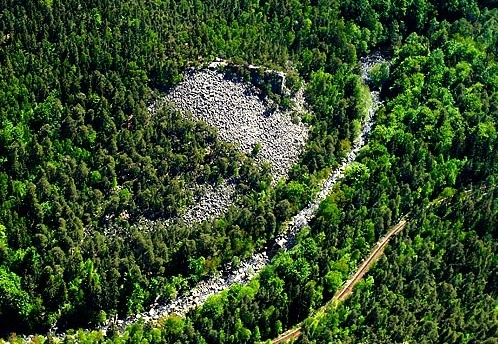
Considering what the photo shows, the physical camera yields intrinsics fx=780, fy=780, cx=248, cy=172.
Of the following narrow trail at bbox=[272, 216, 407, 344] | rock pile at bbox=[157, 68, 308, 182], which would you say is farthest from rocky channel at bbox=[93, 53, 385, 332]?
narrow trail at bbox=[272, 216, 407, 344]

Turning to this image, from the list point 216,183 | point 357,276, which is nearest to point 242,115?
point 216,183

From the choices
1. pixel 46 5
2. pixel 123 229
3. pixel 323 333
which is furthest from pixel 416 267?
pixel 46 5

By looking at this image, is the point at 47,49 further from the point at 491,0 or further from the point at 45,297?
the point at 491,0

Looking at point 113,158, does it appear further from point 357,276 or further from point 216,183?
point 357,276

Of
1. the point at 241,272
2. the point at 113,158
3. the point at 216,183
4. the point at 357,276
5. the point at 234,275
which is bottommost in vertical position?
the point at 234,275

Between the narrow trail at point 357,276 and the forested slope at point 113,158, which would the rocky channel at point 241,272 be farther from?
the narrow trail at point 357,276

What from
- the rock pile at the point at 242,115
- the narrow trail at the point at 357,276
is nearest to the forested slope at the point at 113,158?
the rock pile at the point at 242,115
